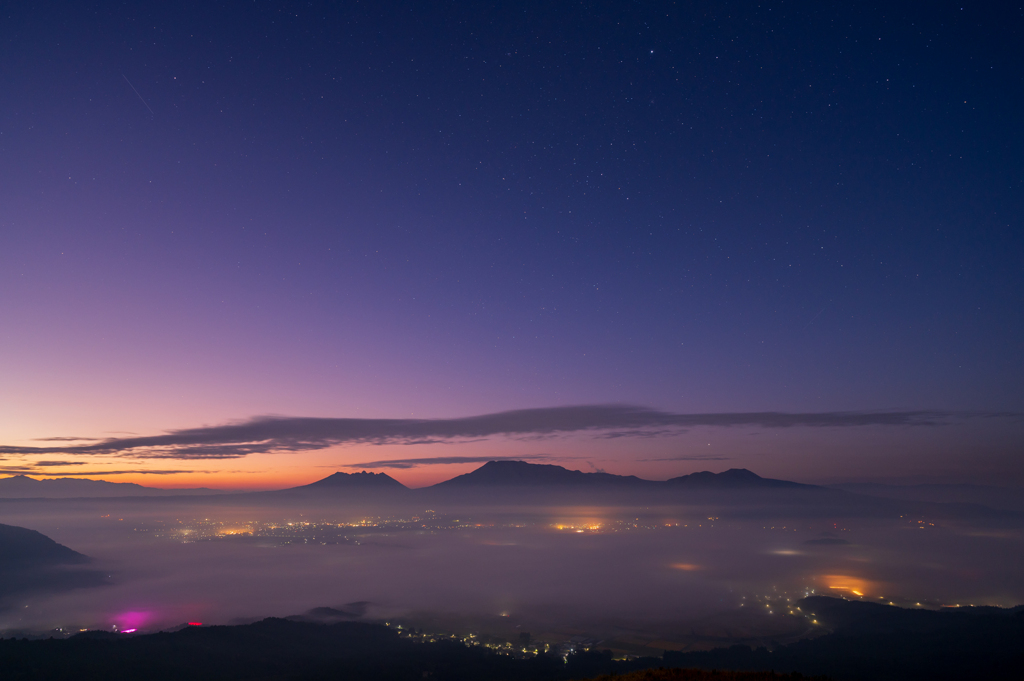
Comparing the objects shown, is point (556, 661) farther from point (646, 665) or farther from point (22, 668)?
point (22, 668)

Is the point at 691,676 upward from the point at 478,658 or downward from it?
upward

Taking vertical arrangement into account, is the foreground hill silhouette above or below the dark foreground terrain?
above

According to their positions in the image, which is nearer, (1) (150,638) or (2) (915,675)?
(2) (915,675)

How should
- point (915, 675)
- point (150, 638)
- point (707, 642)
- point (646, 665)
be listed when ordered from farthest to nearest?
1. point (707, 642)
2. point (150, 638)
3. point (646, 665)
4. point (915, 675)

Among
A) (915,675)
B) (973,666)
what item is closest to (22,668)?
(915,675)

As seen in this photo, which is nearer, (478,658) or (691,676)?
(691,676)

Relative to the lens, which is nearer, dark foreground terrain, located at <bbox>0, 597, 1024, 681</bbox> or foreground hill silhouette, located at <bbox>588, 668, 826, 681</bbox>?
foreground hill silhouette, located at <bbox>588, 668, 826, 681</bbox>

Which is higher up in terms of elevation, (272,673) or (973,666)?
(973,666)

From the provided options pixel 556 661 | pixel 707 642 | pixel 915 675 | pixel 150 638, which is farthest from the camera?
pixel 707 642
